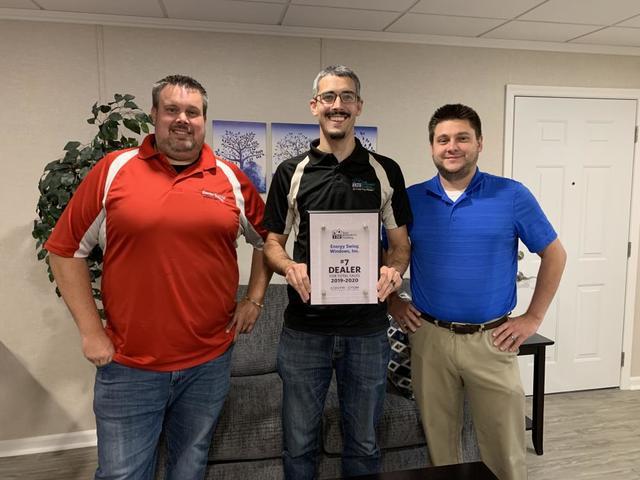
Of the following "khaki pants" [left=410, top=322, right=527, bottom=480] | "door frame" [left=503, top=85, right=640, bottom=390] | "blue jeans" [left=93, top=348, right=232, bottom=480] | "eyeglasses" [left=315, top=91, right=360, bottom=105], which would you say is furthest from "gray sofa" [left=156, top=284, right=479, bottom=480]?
"door frame" [left=503, top=85, right=640, bottom=390]

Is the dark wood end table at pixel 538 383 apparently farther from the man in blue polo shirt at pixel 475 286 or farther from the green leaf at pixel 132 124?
the green leaf at pixel 132 124

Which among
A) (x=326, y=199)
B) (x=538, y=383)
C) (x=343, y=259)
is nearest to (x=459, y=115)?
(x=326, y=199)

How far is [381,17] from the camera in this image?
2809 mm

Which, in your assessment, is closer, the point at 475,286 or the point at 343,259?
the point at 343,259

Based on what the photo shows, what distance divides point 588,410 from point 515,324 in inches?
81.2

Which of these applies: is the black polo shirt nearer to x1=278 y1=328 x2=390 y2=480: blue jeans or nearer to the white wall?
x1=278 y1=328 x2=390 y2=480: blue jeans

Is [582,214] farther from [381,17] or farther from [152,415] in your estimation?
[152,415]

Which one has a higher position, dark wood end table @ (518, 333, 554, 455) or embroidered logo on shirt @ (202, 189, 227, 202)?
embroidered logo on shirt @ (202, 189, 227, 202)

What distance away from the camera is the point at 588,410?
3.36 meters

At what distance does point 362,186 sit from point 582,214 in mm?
→ 2606

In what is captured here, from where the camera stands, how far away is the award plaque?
1585mm

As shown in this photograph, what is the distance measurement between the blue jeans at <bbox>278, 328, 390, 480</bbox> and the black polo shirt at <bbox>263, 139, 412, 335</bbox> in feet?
0.18

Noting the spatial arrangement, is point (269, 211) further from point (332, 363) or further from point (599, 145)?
point (599, 145)

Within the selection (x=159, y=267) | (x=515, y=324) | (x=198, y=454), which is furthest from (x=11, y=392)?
(x=515, y=324)
